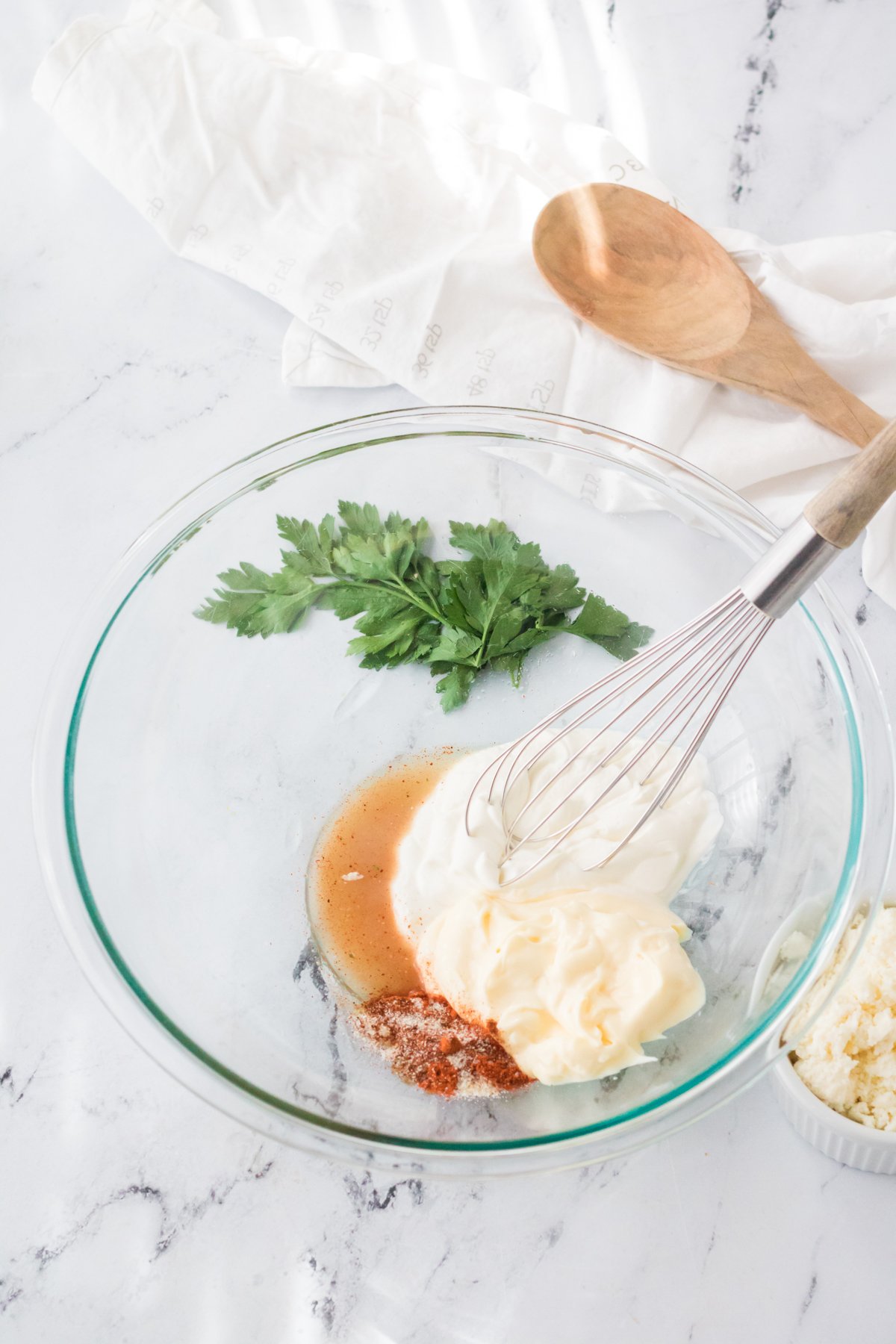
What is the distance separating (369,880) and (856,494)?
0.56 m

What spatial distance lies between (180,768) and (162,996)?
0.21 m

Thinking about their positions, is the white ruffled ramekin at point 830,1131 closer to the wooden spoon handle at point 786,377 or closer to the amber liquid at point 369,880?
the amber liquid at point 369,880

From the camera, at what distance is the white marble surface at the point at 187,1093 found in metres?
0.90

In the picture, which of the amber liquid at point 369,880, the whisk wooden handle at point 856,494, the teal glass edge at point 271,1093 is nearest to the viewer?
the whisk wooden handle at point 856,494

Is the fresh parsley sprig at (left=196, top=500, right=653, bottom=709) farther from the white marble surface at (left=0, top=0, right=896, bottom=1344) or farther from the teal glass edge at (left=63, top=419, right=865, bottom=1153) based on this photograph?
the white marble surface at (left=0, top=0, right=896, bottom=1344)

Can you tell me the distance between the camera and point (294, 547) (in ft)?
3.30

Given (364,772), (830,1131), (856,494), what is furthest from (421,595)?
(830,1131)

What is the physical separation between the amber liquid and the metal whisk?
0.10 meters

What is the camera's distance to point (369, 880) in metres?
0.99

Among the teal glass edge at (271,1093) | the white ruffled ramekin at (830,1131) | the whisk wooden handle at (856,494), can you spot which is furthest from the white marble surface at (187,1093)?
the whisk wooden handle at (856,494)

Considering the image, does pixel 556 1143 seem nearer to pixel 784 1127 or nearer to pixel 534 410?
pixel 784 1127

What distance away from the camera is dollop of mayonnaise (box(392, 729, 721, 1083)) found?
83 cm

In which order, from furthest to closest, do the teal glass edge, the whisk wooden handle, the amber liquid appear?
the amber liquid < the teal glass edge < the whisk wooden handle

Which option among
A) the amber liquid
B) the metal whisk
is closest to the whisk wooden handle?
Result: the metal whisk
